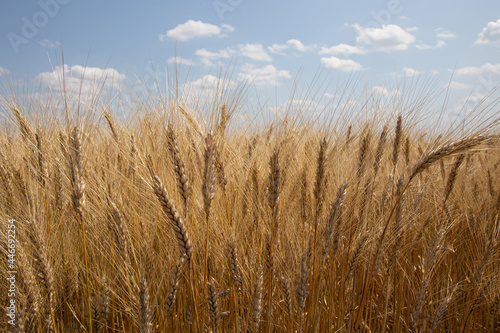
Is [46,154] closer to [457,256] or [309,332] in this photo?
[309,332]

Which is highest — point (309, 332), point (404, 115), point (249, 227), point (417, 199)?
point (404, 115)

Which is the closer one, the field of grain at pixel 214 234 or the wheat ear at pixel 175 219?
the wheat ear at pixel 175 219

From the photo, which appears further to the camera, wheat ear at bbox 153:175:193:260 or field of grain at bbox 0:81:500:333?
field of grain at bbox 0:81:500:333

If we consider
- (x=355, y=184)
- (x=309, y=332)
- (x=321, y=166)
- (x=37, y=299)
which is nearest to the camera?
(x=37, y=299)

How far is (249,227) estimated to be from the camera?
225 cm

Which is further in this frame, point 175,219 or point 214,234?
point 214,234

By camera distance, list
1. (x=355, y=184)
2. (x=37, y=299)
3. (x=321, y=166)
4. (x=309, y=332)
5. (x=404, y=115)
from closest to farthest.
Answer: (x=37, y=299)
(x=321, y=166)
(x=309, y=332)
(x=355, y=184)
(x=404, y=115)

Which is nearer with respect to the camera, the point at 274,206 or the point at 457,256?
the point at 274,206

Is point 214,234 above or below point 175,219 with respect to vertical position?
below

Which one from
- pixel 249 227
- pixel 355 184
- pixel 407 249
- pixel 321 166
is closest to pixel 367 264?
pixel 407 249

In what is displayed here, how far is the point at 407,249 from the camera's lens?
8.16 ft

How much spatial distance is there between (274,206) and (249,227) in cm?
77

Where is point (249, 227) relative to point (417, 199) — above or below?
below

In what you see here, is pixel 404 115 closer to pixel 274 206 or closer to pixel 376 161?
pixel 376 161
